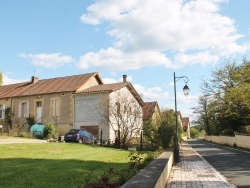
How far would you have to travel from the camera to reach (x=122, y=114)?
1191 inches

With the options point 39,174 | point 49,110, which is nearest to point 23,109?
point 49,110

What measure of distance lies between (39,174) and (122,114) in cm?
2106

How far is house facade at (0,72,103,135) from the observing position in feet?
109

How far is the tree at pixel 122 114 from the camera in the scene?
1159 inches

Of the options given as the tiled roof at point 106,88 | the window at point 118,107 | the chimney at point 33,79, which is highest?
the chimney at point 33,79

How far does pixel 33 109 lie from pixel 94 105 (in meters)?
8.17

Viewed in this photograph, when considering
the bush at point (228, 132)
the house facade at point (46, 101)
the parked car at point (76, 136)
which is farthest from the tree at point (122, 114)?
the bush at point (228, 132)

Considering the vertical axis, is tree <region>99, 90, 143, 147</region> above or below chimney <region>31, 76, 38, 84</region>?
below

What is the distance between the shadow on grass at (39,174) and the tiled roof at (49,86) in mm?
Answer: 21734

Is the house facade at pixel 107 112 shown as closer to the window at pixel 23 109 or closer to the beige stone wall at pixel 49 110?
the beige stone wall at pixel 49 110

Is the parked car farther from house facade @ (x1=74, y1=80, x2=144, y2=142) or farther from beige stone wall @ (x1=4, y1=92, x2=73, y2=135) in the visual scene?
beige stone wall @ (x1=4, y1=92, x2=73, y2=135)

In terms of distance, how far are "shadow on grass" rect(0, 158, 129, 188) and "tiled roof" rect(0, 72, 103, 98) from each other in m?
21.7

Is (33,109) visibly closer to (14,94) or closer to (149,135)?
(14,94)

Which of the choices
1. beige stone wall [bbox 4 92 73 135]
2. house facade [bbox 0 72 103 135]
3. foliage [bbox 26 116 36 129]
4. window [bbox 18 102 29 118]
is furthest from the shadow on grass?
window [bbox 18 102 29 118]
